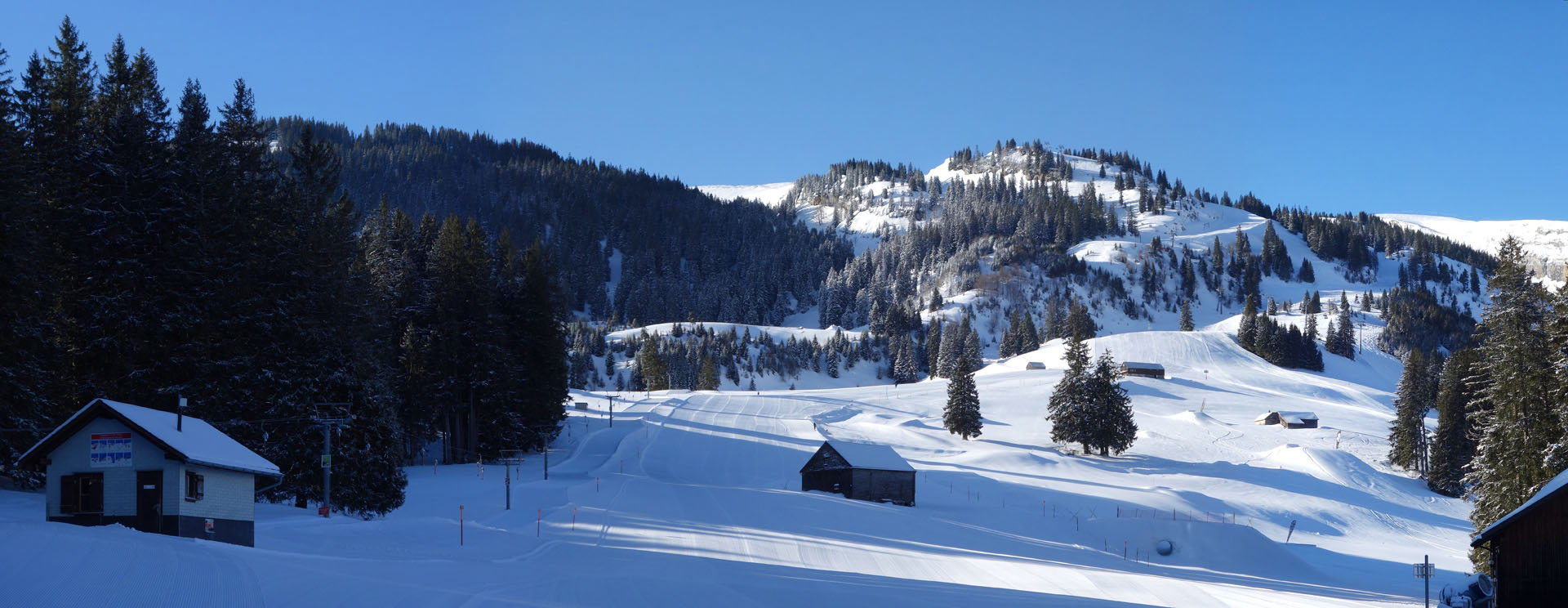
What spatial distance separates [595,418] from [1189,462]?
143ft

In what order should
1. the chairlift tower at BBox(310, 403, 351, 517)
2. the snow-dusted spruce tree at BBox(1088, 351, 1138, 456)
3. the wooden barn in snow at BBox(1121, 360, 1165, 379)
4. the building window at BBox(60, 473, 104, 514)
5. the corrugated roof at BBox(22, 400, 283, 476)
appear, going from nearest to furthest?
the corrugated roof at BBox(22, 400, 283, 476)
the building window at BBox(60, 473, 104, 514)
the chairlift tower at BBox(310, 403, 351, 517)
the snow-dusted spruce tree at BBox(1088, 351, 1138, 456)
the wooden barn in snow at BBox(1121, 360, 1165, 379)

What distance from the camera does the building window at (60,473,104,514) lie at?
21.5 m

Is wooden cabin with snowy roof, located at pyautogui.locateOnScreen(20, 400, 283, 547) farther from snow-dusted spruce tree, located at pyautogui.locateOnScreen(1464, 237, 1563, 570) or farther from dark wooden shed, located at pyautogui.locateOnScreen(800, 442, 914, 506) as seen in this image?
dark wooden shed, located at pyautogui.locateOnScreen(800, 442, 914, 506)

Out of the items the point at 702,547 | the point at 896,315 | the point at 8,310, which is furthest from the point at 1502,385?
the point at 896,315

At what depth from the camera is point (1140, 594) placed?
27656 mm

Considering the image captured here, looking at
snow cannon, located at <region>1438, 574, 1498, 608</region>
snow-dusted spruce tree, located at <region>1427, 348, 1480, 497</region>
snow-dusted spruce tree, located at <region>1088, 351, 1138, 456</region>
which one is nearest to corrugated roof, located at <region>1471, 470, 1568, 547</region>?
snow cannon, located at <region>1438, 574, 1498, 608</region>

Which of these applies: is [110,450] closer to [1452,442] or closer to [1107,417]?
[1107,417]

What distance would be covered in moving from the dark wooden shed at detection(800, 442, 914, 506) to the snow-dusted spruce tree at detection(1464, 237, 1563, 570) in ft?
87.5

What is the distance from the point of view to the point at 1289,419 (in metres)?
91.0

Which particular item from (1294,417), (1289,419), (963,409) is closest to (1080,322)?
(1294,417)

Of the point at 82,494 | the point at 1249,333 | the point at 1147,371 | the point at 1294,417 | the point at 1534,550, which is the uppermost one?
the point at 1249,333

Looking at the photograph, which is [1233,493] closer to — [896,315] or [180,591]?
[180,591]

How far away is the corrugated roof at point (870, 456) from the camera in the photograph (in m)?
53.9

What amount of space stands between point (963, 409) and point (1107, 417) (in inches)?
441
